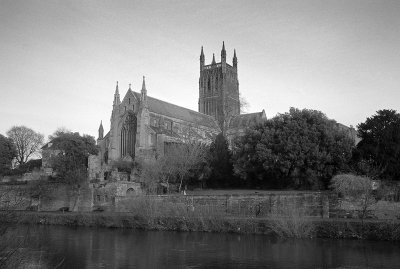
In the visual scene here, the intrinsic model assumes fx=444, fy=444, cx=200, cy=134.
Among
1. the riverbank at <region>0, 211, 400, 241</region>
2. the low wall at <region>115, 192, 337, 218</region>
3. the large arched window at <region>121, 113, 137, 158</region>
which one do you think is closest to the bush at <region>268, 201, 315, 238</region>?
the riverbank at <region>0, 211, 400, 241</region>

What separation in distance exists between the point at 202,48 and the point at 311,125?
60.6 metres

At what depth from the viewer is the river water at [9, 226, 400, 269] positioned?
1952 centimetres

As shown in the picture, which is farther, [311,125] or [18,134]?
[18,134]

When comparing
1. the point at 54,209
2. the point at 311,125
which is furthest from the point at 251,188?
the point at 54,209

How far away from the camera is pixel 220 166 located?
47188mm

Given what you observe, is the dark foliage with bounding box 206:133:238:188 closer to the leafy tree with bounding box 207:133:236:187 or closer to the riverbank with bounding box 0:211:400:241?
the leafy tree with bounding box 207:133:236:187

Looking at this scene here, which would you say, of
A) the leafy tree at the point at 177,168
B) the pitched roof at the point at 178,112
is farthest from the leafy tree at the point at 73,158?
the pitched roof at the point at 178,112

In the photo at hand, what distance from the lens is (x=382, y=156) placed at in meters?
38.9

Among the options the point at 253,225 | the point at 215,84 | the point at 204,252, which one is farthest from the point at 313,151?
the point at 215,84

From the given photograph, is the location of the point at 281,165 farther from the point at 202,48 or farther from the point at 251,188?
the point at 202,48

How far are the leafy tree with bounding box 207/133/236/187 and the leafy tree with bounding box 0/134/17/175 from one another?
31077 millimetres

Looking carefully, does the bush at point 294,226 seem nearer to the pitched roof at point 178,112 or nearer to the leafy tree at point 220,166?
the leafy tree at point 220,166

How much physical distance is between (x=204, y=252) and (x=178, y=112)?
52.8 meters

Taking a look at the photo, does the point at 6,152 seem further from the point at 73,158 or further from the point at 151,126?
the point at 151,126
